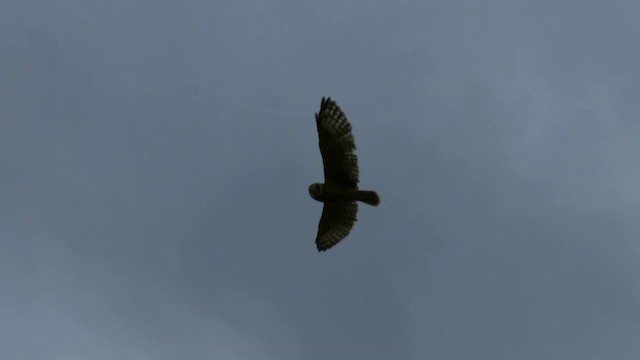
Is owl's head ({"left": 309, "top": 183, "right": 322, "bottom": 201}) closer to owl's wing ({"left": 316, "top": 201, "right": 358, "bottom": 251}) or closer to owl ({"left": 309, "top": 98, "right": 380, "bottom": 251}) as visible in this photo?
owl ({"left": 309, "top": 98, "right": 380, "bottom": 251})

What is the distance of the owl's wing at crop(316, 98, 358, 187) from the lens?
5512 centimetres

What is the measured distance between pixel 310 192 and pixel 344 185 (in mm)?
1262

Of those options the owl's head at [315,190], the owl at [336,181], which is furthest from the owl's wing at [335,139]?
the owl's head at [315,190]

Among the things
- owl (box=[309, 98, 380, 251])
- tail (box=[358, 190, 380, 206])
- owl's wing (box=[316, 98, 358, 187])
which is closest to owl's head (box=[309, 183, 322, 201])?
owl (box=[309, 98, 380, 251])

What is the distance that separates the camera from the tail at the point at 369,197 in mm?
55781

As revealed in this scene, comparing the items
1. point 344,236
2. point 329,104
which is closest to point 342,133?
point 329,104

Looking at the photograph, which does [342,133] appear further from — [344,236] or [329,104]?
[344,236]

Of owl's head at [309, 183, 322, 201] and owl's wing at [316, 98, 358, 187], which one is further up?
owl's wing at [316, 98, 358, 187]

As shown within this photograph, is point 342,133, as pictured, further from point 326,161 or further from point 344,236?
point 344,236

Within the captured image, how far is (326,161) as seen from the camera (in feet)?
183

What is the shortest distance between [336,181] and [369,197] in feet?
4.41

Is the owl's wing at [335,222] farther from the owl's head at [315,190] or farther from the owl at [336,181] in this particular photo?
the owl's head at [315,190]

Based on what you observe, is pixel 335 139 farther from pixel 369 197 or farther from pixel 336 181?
pixel 369 197

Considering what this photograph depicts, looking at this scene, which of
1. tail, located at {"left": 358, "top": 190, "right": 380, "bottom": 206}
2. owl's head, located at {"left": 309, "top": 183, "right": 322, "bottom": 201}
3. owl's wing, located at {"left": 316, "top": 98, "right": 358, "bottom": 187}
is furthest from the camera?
owl's head, located at {"left": 309, "top": 183, "right": 322, "bottom": 201}
